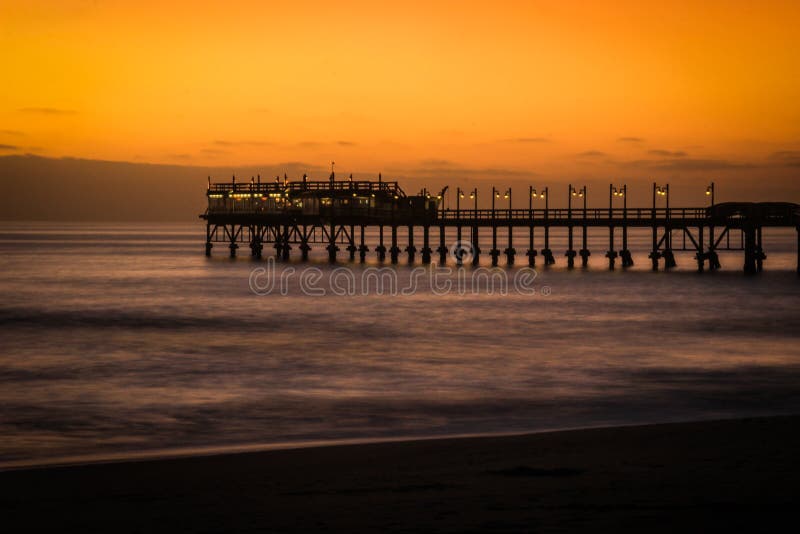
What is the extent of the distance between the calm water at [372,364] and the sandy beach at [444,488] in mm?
2618

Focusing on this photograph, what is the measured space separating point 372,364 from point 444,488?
15981 mm

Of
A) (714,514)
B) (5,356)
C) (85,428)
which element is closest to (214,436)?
(85,428)

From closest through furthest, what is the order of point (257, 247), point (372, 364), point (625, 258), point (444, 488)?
point (444, 488), point (372, 364), point (625, 258), point (257, 247)

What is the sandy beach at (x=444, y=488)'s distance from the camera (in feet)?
29.9

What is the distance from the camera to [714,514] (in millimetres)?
9148

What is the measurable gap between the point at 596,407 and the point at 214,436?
284 inches

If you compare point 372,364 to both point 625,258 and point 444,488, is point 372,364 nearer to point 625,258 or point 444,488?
point 444,488

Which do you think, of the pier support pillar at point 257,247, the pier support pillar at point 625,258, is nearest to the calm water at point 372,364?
the pier support pillar at point 625,258

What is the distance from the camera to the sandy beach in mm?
9102

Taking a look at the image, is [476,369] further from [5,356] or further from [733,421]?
[5,356]

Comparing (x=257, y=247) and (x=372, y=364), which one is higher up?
(x=257, y=247)

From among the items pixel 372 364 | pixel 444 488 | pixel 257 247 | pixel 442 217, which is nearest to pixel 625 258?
pixel 442 217

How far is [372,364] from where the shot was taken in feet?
86.8

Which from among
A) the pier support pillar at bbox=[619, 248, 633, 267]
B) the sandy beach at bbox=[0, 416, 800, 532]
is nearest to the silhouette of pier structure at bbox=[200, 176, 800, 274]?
the pier support pillar at bbox=[619, 248, 633, 267]
